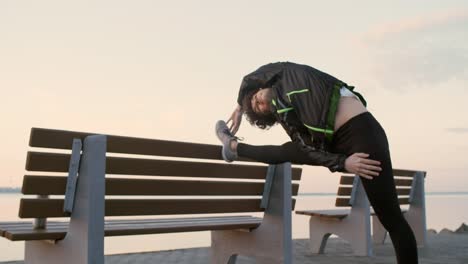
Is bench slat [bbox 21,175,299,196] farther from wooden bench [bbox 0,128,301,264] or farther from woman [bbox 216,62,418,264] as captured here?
woman [bbox 216,62,418,264]

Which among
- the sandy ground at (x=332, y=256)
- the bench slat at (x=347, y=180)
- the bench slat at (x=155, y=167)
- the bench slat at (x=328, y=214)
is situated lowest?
the sandy ground at (x=332, y=256)

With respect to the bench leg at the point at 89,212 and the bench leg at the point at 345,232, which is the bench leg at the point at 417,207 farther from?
the bench leg at the point at 89,212

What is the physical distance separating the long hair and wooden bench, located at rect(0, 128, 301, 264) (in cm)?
44

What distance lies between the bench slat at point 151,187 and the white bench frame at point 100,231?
117 millimetres

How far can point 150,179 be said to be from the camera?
3.21 metres

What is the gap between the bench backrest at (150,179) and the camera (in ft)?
9.21

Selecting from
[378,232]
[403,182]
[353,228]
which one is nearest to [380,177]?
[353,228]

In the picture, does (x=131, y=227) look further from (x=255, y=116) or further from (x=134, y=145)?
(x=255, y=116)

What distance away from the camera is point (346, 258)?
6.18 metres

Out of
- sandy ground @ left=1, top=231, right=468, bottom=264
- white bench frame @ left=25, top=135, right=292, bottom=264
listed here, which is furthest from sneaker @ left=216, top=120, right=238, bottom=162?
sandy ground @ left=1, top=231, right=468, bottom=264

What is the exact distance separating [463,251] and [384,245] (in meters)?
1.20

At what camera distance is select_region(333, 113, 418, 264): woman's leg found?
258cm

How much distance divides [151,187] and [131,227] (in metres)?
0.26

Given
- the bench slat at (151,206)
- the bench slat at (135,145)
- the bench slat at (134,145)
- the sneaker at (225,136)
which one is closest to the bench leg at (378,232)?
the bench slat at (151,206)
